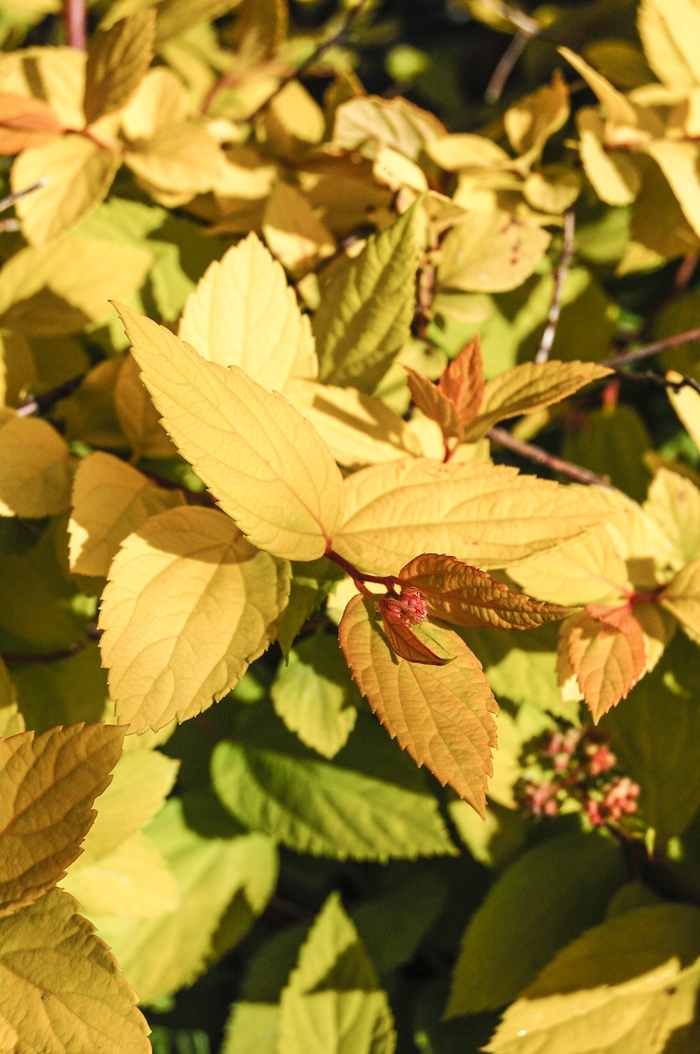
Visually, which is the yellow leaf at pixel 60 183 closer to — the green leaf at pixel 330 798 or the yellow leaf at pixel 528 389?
the yellow leaf at pixel 528 389

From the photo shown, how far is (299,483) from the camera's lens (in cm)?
59

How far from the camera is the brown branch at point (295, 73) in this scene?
101 cm

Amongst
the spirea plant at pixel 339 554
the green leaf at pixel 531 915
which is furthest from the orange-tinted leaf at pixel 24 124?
the green leaf at pixel 531 915

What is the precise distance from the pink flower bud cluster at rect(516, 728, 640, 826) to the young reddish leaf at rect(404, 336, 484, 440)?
44 centimetres

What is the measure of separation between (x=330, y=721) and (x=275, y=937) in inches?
18.1

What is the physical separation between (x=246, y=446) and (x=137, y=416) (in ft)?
0.91

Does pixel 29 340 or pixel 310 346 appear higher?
pixel 310 346

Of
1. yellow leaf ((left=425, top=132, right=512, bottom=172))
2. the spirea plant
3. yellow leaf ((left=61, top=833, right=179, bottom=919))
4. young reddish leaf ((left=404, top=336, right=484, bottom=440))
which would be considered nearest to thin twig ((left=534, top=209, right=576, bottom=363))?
the spirea plant

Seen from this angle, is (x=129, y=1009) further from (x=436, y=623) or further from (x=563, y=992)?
(x=563, y=992)

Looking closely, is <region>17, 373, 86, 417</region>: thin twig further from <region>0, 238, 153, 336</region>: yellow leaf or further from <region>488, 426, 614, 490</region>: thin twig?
<region>488, 426, 614, 490</region>: thin twig

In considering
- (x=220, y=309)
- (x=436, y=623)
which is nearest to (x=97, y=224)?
(x=220, y=309)

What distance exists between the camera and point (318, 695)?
2.83ft

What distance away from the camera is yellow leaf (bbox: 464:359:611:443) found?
669mm

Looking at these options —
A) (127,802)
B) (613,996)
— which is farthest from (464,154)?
(613,996)
